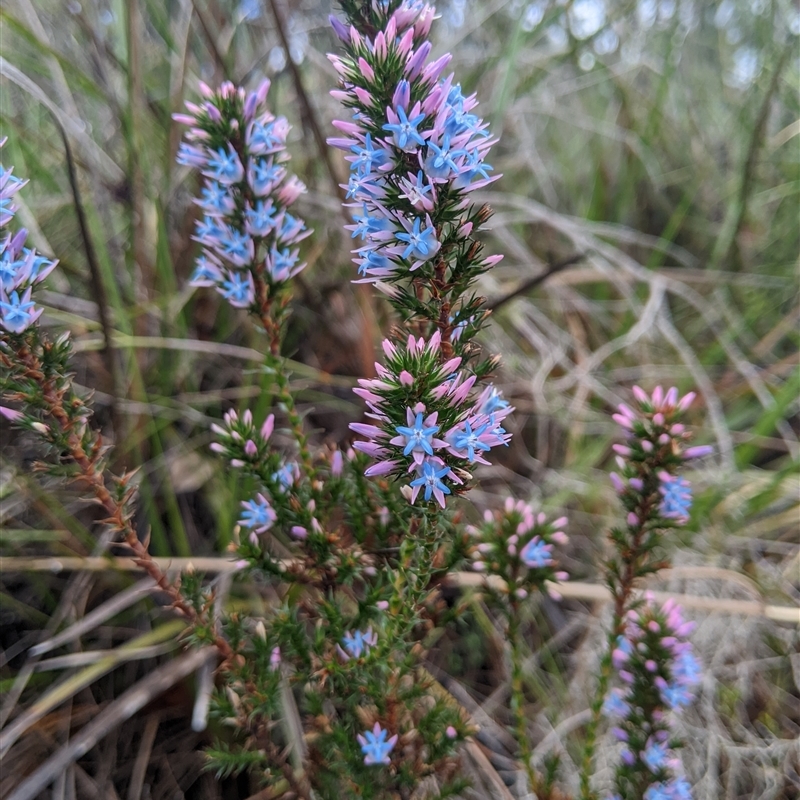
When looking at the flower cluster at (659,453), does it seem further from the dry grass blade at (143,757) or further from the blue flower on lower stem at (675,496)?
the dry grass blade at (143,757)

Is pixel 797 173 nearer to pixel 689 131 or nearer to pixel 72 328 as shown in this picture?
pixel 689 131

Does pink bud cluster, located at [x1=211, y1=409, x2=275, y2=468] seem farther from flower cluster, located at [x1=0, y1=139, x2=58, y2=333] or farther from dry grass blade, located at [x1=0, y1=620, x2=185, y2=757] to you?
dry grass blade, located at [x1=0, y1=620, x2=185, y2=757]

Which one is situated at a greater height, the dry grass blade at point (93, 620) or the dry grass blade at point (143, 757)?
the dry grass blade at point (93, 620)

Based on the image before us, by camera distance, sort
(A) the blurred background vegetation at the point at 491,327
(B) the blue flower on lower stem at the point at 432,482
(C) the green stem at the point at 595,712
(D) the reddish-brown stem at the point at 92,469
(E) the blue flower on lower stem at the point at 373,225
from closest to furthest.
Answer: (B) the blue flower on lower stem at the point at 432,482 < (E) the blue flower on lower stem at the point at 373,225 < (D) the reddish-brown stem at the point at 92,469 < (C) the green stem at the point at 595,712 < (A) the blurred background vegetation at the point at 491,327

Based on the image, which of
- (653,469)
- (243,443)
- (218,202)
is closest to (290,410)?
(243,443)

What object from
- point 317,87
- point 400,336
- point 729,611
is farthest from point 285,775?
point 317,87

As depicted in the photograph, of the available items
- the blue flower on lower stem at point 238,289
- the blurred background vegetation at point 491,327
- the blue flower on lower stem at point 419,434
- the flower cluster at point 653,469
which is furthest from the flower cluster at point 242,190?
the flower cluster at point 653,469

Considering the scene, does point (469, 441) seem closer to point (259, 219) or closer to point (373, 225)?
point (373, 225)
